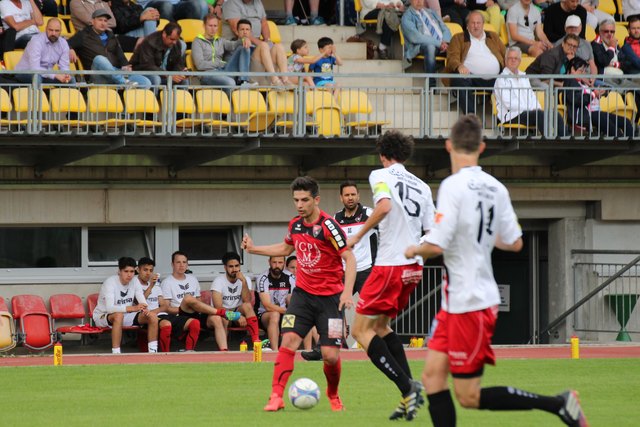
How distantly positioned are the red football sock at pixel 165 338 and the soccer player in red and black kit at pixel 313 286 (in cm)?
805

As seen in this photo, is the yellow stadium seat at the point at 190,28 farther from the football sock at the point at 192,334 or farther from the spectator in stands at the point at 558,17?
the spectator in stands at the point at 558,17

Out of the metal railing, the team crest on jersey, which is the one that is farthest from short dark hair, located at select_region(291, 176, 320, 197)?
the metal railing

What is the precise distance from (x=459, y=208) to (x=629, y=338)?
555 inches

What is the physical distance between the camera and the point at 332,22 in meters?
23.3

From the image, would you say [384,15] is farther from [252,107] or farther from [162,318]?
[162,318]

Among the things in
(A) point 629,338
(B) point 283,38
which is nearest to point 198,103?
(B) point 283,38

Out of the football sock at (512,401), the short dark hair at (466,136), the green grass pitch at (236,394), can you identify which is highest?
the short dark hair at (466,136)

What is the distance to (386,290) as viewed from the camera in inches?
389

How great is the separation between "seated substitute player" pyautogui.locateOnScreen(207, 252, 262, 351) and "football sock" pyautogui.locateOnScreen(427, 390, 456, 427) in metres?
11.6

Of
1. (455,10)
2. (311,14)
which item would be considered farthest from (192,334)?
(455,10)

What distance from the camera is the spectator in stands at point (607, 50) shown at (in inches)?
848

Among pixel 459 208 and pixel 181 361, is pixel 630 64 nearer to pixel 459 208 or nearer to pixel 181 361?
pixel 181 361

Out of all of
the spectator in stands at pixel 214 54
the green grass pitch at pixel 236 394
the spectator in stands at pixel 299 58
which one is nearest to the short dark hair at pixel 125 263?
the spectator in stands at pixel 214 54

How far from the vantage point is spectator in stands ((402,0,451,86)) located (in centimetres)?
2078
